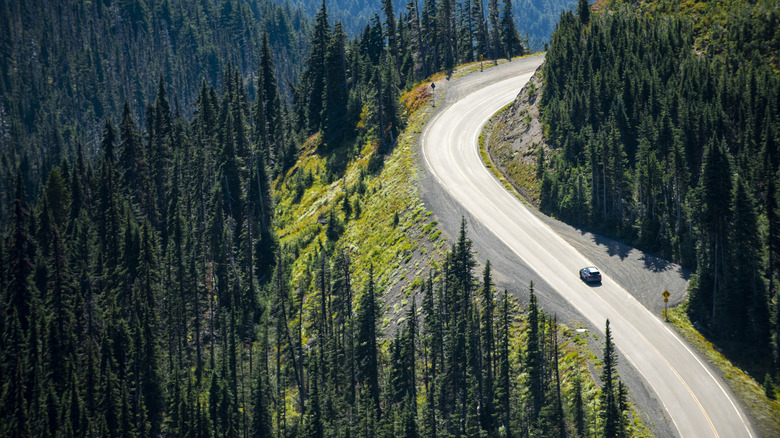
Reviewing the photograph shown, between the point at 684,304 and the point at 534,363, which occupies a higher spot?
the point at 684,304

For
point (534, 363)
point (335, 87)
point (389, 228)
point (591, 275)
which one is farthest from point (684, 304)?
point (335, 87)

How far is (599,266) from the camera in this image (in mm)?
59938

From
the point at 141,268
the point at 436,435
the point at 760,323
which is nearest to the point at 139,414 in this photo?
the point at 141,268

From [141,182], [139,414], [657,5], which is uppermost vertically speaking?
[657,5]

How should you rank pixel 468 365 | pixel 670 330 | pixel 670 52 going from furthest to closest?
pixel 670 52
pixel 468 365
pixel 670 330

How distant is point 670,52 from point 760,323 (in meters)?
33.7

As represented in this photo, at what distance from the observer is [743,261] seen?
50344 mm

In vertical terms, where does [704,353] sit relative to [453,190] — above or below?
below

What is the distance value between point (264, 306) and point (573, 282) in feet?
124

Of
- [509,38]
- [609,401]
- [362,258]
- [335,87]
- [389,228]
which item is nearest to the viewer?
[609,401]

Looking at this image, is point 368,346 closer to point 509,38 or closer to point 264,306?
point 264,306

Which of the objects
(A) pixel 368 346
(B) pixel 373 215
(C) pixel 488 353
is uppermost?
(B) pixel 373 215

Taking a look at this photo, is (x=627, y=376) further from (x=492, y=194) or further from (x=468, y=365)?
(x=492, y=194)

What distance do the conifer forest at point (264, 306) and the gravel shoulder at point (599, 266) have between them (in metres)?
1.55
